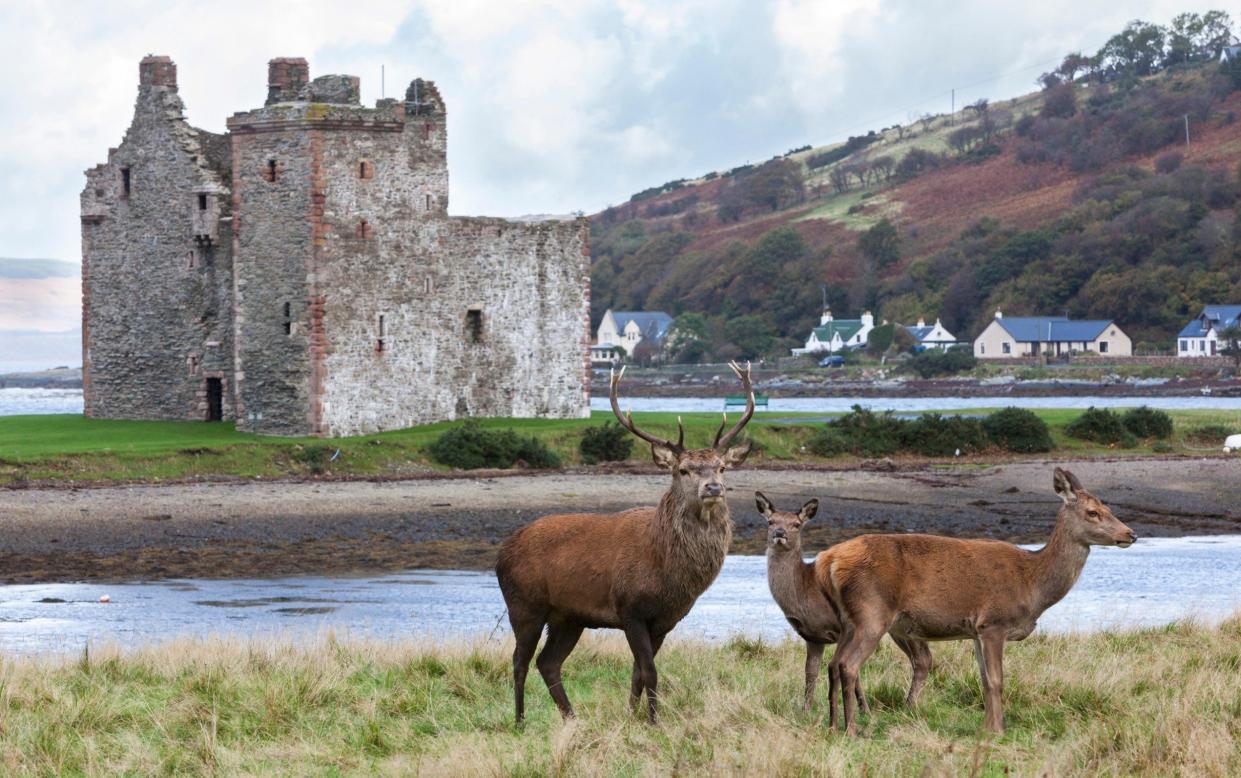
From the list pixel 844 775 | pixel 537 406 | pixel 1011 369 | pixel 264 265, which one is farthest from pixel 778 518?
pixel 1011 369

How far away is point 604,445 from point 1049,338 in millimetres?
78790

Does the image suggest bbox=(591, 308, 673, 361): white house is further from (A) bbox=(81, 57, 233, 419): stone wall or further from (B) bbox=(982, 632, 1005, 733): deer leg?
(B) bbox=(982, 632, 1005, 733): deer leg

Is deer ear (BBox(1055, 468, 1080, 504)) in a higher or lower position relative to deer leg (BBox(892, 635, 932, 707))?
higher

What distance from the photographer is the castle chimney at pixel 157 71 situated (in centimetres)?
4203

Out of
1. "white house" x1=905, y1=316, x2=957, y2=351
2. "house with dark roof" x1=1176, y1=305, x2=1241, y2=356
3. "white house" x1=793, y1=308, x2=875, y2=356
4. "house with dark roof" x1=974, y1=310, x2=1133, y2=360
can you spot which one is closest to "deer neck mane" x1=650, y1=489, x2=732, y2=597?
"house with dark roof" x1=1176, y1=305, x2=1241, y2=356

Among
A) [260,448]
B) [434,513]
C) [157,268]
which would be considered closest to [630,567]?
[434,513]

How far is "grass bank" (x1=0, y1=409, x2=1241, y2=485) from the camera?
32.5 metres

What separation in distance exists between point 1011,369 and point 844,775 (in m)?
101

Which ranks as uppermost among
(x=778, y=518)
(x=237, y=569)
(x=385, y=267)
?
(x=385, y=267)

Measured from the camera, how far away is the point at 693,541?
35.3 feet

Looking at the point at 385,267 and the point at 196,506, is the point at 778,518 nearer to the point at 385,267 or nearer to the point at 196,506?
the point at 196,506

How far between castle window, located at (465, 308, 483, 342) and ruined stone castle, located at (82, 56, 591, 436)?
0.04 m

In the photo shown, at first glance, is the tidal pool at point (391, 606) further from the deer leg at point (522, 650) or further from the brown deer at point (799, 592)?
the brown deer at point (799, 592)

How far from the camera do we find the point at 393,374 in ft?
130
